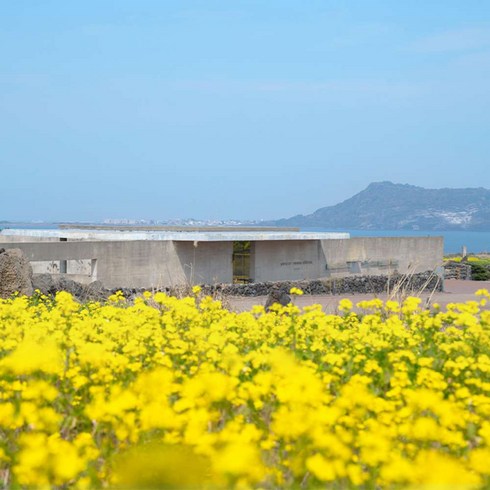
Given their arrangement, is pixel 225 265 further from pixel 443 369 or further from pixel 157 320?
pixel 443 369

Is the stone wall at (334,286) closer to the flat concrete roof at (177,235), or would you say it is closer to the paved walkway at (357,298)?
the paved walkway at (357,298)

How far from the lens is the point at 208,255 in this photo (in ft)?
83.3

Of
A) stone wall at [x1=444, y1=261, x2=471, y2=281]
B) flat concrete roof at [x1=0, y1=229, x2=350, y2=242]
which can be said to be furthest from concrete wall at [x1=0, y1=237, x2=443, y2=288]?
stone wall at [x1=444, y1=261, x2=471, y2=281]

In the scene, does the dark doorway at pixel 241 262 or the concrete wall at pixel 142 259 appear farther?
the dark doorway at pixel 241 262

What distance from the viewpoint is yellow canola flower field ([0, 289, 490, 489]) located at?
286 cm

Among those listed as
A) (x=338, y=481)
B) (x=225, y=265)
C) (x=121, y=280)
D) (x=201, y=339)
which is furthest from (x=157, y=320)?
(x=225, y=265)

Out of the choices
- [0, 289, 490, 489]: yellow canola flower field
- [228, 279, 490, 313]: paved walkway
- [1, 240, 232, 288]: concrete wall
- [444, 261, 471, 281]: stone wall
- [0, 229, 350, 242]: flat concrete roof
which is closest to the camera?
[0, 289, 490, 489]: yellow canola flower field

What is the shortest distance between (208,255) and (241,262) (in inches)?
107

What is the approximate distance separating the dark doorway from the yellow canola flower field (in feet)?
68.8

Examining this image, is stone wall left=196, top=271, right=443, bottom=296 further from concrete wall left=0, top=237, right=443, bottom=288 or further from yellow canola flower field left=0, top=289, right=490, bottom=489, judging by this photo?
yellow canola flower field left=0, top=289, right=490, bottom=489

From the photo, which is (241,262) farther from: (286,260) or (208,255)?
(208,255)

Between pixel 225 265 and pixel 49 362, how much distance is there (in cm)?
2171

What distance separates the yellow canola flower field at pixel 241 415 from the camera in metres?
2.86

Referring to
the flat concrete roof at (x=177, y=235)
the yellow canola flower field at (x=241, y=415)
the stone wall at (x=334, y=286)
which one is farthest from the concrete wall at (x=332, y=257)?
the yellow canola flower field at (x=241, y=415)
